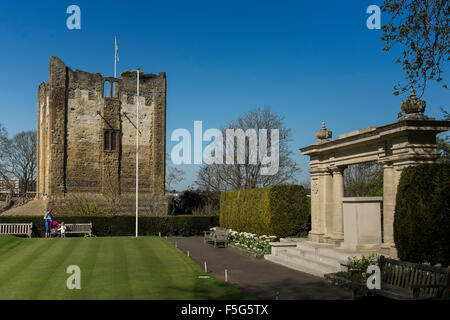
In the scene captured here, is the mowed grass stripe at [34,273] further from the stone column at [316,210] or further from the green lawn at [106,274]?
the stone column at [316,210]

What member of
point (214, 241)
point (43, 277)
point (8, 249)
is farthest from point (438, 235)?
point (8, 249)

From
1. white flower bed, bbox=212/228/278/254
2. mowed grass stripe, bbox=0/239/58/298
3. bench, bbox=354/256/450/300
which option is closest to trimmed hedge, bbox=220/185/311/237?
white flower bed, bbox=212/228/278/254

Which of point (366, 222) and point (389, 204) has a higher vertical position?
point (389, 204)

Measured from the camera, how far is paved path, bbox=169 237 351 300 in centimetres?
1087

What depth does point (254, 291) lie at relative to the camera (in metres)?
11.2

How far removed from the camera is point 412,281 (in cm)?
948

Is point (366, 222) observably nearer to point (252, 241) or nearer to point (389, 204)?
point (389, 204)

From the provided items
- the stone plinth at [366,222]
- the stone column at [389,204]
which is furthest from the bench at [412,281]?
the stone plinth at [366,222]

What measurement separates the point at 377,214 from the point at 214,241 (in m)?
9.97

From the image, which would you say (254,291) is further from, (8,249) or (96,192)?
(96,192)

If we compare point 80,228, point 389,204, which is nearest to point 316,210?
point 389,204

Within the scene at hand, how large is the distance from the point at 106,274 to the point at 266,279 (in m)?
4.38

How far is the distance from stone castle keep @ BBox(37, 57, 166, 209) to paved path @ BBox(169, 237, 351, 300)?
21.6 m

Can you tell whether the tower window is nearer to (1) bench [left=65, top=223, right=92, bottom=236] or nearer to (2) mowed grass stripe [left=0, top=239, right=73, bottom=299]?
(1) bench [left=65, top=223, right=92, bottom=236]
